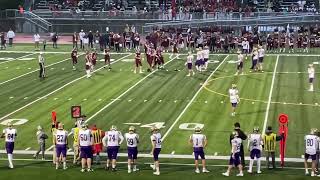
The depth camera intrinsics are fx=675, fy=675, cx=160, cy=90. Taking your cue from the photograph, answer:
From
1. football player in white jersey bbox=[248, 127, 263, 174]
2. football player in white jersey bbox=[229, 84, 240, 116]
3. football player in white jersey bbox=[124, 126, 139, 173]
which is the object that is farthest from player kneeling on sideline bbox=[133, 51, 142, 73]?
football player in white jersey bbox=[248, 127, 263, 174]

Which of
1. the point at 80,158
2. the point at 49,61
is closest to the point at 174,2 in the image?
the point at 49,61

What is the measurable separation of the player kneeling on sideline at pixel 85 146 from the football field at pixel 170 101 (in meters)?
1.06

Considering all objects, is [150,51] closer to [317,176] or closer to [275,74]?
[275,74]

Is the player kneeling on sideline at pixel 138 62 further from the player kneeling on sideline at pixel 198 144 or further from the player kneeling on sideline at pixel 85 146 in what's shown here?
the player kneeling on sideline at pixel 198 144

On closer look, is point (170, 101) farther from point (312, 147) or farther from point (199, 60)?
point (312, 147)

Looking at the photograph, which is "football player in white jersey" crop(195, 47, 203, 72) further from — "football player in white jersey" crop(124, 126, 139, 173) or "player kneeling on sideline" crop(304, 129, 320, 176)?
"player kneeling on sideline" crop(304, 129, 320, 176)

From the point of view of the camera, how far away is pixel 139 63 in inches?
1569

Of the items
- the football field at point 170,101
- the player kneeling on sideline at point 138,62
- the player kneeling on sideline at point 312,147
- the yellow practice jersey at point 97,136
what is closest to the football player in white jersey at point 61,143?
the football field at point 170,101

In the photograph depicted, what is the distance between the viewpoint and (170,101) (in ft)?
104

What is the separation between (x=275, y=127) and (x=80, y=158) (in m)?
8.56

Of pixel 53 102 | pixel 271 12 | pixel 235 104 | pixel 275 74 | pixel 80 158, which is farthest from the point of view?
pixel 271 12

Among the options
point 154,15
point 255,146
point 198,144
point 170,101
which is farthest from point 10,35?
point 255,146

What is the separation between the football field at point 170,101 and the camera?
81.6 feet

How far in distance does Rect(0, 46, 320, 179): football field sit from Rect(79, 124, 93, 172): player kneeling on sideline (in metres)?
1.06
